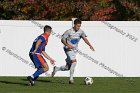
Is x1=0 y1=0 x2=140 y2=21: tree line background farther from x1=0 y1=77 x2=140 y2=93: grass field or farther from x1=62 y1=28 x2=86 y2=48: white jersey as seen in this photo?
x1=0 y1=77 x2=140 y2=93: grass field

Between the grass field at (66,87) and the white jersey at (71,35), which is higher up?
the white jersey at (71,35)

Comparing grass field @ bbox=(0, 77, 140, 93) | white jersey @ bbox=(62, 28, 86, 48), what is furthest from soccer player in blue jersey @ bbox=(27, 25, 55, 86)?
white jersey @ bbox=(62, 28, 86, 48)

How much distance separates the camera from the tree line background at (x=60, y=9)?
24953mm

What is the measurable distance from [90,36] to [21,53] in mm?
2523

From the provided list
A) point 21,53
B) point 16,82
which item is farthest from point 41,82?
point 21,53

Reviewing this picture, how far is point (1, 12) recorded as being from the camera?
25.8 m

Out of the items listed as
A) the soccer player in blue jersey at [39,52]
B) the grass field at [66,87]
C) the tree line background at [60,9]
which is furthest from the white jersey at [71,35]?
the tree line background at [60,9]

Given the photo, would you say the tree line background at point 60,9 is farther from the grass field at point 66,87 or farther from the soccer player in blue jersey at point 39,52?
the soccer player in blue jersey at point 39,52

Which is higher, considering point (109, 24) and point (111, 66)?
point (109, 24)

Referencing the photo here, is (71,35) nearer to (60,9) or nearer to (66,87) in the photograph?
(66,87)

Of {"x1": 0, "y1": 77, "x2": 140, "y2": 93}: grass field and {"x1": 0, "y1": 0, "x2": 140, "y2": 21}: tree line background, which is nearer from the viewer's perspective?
{"x1": 0, "y1": 77, "x2": 140, "y2": 93}: grass field

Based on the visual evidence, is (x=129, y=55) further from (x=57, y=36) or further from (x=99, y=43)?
(x=57, y=36)

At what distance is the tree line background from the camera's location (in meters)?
25.0


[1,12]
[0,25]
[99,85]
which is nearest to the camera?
[99,85]
